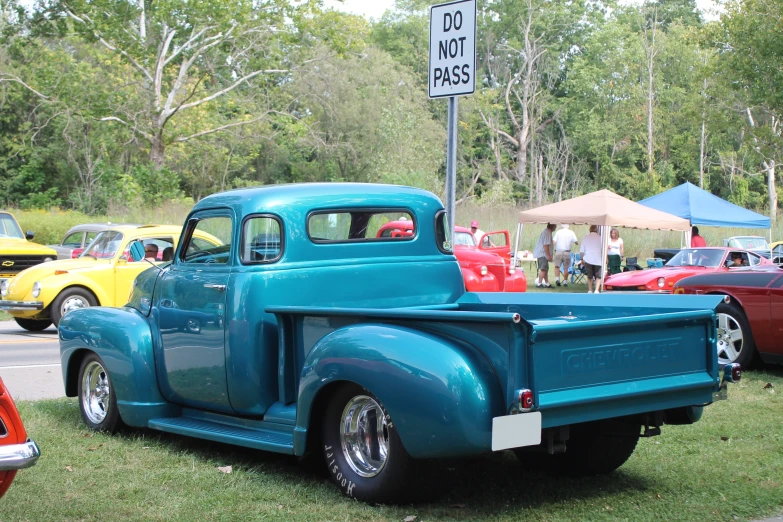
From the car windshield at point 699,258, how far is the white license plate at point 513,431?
51.7ft

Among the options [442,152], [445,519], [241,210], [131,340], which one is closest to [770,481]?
[445,519]

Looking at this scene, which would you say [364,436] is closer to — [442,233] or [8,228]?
[442,233]

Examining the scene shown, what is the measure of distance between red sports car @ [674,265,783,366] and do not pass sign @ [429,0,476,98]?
11.8 feet

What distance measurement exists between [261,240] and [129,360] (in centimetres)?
144

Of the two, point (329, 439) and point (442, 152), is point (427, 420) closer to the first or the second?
point (329, 439)

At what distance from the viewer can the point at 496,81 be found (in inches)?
2490

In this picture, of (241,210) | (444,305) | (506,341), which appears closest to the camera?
(506,341)

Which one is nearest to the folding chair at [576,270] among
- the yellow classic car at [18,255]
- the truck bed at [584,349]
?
the yellow classic car at [18,255]

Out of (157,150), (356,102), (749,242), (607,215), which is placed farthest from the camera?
(356,102)

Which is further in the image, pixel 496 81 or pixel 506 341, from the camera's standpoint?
pixel 496 81

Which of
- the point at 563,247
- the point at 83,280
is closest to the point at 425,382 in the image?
the point at 83,280

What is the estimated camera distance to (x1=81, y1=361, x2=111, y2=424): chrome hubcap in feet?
23.5

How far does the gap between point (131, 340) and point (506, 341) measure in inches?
130

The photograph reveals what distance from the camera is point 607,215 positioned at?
875 inches
